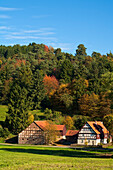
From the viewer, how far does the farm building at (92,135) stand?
74062 millimetres

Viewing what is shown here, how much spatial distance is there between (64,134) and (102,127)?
9969mm

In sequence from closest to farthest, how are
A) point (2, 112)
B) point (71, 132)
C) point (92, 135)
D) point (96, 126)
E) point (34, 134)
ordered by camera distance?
point (34, 134), point (92, 135), point (96, 126), point (71, 132), point (2, 112)

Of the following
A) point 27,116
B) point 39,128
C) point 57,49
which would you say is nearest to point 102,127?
point 39,128

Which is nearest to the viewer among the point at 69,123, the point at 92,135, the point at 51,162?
the point at 51,162

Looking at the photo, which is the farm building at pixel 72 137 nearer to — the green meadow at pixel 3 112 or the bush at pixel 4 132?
the bush at pixel 4 132

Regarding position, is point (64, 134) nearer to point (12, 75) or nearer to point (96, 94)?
point (96, 94)

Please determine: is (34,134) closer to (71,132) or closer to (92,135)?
(71,132)

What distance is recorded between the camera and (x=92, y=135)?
74.6 metres

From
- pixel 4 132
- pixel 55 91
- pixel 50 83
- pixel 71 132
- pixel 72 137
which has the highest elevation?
pixel 50 83

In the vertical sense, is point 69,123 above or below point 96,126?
above

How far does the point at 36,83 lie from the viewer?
10769cm

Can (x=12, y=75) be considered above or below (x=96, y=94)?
above

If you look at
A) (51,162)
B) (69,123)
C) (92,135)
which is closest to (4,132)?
(69,123)

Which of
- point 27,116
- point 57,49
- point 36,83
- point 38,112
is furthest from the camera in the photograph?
point 57,49
